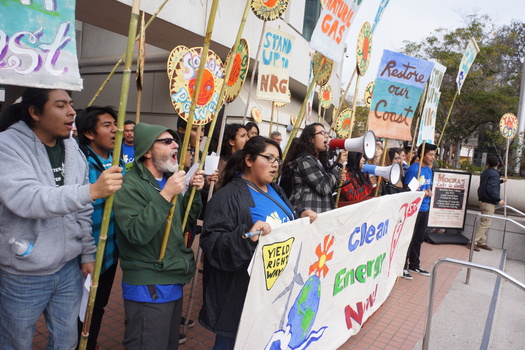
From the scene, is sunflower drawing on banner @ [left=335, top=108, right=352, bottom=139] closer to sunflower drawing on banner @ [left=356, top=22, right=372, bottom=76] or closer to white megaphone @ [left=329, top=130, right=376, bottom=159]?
sunflower drawing on banner @ [left=356, top=22, right=372, bottom=76]

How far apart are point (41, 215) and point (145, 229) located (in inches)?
18.2

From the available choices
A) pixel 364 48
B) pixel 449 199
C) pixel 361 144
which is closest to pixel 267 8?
pixel 364 48

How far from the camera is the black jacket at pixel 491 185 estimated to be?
24.2 feet

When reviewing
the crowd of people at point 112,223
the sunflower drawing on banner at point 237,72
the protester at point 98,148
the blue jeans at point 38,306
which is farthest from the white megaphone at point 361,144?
the blue jeans at point 38,306

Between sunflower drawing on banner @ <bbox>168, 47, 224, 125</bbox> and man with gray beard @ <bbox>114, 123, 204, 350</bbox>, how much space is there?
0.72 meters

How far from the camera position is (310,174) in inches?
136

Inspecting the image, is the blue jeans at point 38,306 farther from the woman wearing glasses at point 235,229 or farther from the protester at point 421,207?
the protester at point 421,207

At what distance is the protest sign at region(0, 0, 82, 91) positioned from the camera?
139 cm

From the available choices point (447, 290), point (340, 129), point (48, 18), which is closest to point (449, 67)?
point (340, 129)

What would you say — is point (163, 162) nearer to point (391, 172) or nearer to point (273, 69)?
point (273, 69)

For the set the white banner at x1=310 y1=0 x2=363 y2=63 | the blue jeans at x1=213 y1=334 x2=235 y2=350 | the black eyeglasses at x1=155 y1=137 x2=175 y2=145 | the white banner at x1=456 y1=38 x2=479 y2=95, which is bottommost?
the blue jeans at x1=213 y1=334 x2=235 y2=350

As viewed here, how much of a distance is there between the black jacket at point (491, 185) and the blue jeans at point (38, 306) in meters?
7.61

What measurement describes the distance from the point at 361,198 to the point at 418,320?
147 centimetres

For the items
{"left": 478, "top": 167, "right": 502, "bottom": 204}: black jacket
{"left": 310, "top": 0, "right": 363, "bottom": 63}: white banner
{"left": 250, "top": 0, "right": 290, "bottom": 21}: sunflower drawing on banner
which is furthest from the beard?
{"left": 478, "top": 167, "right": 502, "bottom": 204}: black jacket
